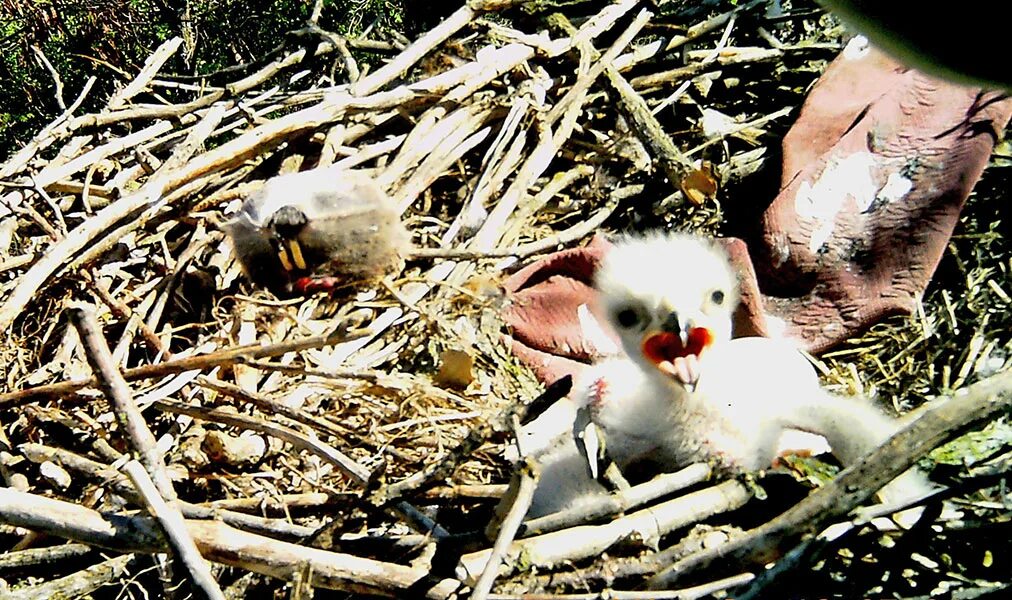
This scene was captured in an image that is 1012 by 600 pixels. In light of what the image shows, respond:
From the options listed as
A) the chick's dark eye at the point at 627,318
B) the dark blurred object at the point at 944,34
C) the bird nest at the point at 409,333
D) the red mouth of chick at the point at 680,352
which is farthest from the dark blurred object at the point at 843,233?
the dark blurred object at the point at 944,34

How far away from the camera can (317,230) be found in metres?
2.29

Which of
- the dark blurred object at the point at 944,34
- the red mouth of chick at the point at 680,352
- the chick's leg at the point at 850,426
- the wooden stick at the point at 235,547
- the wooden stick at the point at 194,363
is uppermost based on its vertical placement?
the dark blurred object at the point at 944,34

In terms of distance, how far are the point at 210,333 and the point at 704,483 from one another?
1.07 m

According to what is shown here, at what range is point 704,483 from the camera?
1.61 metres

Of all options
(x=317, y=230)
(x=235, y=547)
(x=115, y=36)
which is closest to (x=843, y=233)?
(x=317, y=230)

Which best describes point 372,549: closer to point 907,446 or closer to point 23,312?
point 907,446

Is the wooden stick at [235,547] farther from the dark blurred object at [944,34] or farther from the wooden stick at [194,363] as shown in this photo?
the dark blurred object at [944,34]

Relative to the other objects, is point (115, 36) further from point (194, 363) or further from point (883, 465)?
point (883, 465)

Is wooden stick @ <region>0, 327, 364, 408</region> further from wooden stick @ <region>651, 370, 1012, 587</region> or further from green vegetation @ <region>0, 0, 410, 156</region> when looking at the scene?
green vegetation @ <region>0, 0, 410, 156</region>

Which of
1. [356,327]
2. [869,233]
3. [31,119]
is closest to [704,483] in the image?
[356,327]

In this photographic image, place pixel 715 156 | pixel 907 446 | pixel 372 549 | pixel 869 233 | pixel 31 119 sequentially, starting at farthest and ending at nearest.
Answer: pixel 31 119 < pixel 715 156 < pixel 869 233 < pixel 372 549 < pixel 907 446

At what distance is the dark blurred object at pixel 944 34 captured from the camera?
1.51ft

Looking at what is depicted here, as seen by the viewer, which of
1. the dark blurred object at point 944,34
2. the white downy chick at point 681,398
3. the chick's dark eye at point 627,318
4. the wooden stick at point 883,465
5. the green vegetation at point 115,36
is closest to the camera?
the dark blurred object at point 944,34

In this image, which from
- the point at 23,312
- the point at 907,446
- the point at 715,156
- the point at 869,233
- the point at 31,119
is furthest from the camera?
the point at 31,119
